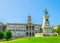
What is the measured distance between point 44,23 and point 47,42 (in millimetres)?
26607

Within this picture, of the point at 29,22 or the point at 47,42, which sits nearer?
the point at 47,42

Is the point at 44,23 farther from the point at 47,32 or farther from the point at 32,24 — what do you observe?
the point at 32,24

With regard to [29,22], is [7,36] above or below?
below

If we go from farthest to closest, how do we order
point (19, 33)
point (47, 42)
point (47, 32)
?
point (19, 33) < point (47, 32) < point (47, 42)

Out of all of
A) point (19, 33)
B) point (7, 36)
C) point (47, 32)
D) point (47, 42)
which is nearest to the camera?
point (47, 42)

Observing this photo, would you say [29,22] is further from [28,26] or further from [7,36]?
[7,36]

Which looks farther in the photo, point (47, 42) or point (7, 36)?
point (7, 36)

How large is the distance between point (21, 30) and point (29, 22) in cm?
601

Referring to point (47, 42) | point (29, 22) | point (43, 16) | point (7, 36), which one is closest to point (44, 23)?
point (43, 16)

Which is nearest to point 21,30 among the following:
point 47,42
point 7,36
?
point 7,36

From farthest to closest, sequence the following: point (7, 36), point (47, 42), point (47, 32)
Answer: point (7, 36), point (47, 32), point (47, 42)

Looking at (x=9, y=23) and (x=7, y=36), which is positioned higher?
(x=9, y=23)

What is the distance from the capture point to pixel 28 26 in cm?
11625

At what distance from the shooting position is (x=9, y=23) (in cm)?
11588
